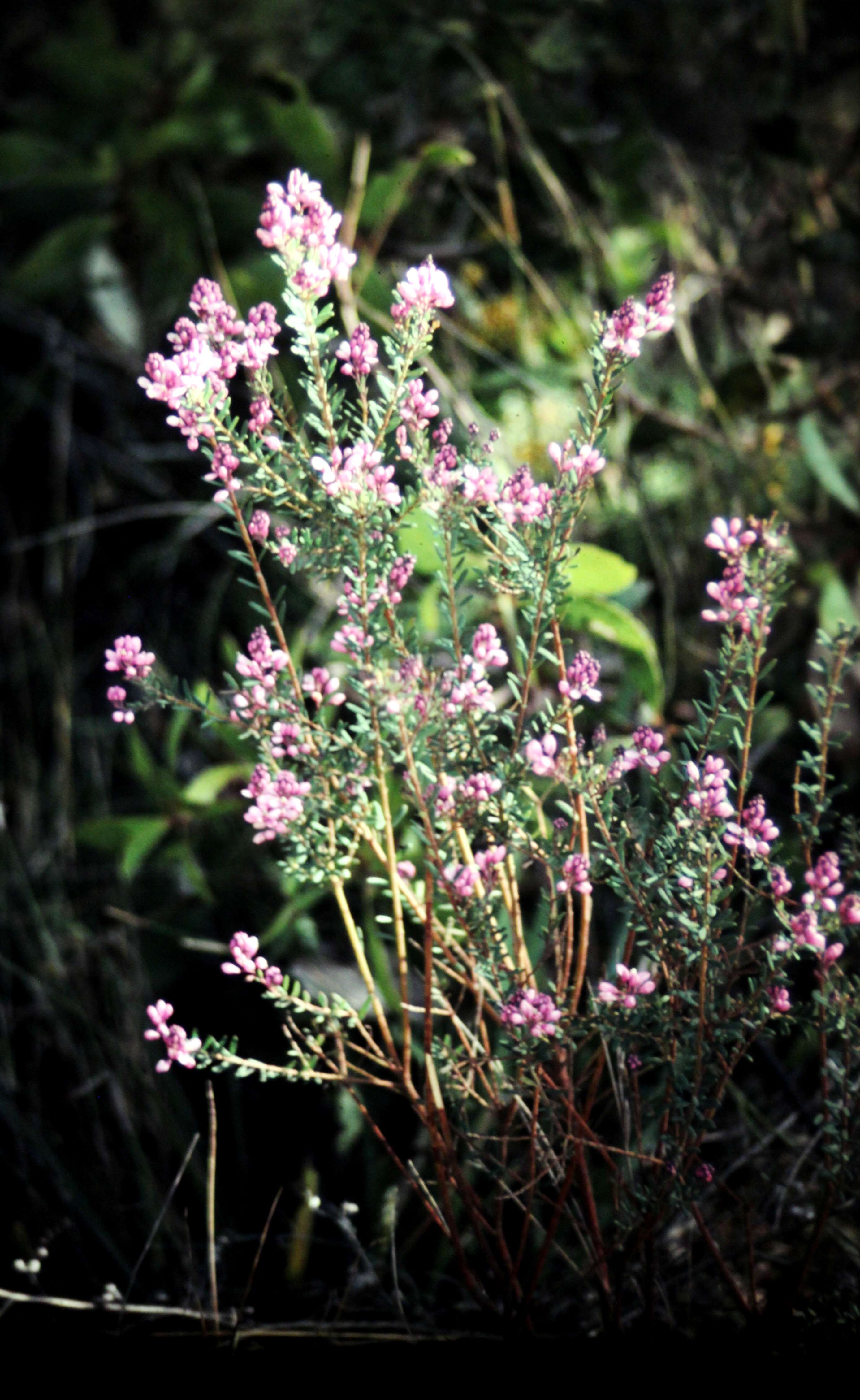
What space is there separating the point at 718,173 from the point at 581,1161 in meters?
1.43

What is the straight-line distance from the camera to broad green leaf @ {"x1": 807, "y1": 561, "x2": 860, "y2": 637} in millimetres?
1162

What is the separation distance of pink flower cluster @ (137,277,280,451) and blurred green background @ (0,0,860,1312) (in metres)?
0.40

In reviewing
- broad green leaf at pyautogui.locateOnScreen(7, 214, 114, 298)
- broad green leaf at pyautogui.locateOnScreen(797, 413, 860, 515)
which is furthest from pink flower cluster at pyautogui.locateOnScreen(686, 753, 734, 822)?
broad green leaf at pyautogui.locateOnScreen(7, 214, 114, 298)

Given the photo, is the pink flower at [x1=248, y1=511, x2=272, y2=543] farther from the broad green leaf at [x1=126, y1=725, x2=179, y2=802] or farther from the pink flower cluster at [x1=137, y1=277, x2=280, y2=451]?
the broad green leaf at [x1=126, y1=725, x2=179, y2=802]

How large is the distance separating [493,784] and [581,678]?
0.07m

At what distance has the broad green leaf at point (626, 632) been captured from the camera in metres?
0.93

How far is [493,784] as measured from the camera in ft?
1.92

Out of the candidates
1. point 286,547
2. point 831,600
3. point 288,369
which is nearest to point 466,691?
point 286,547

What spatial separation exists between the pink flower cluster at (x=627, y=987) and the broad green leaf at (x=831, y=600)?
63cm

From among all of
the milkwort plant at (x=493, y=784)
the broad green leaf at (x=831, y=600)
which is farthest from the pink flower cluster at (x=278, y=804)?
the broad green leaf at (x=831, y=600)

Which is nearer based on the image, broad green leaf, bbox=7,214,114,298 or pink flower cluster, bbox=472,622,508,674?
pink flower cluster, bbox=472,622,508,674

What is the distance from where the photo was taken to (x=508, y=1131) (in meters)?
0.68

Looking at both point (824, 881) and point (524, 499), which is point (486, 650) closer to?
point (524, 499)

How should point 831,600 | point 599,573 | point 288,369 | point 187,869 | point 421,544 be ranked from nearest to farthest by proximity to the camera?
point 421,544 < point 599,573 < point 187,869 < point 831,600 < point 288,369
